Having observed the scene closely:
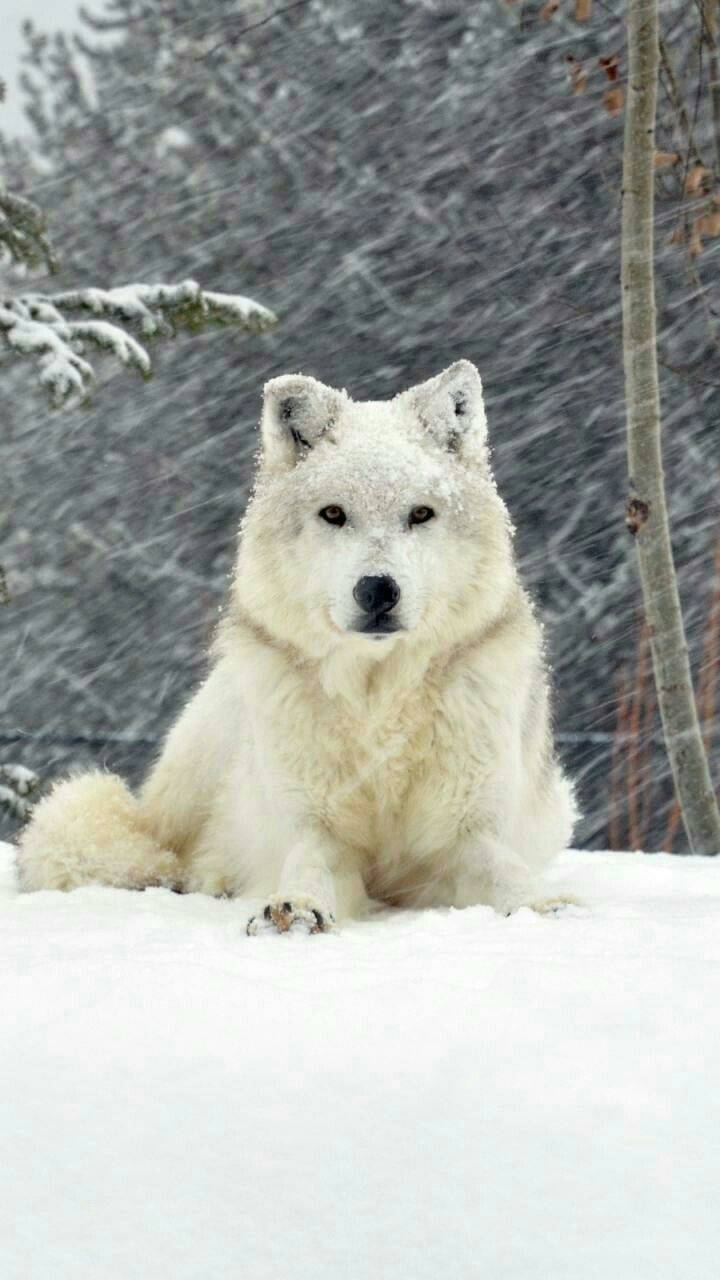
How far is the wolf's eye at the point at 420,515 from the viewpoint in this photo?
3.35m

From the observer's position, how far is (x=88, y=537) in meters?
13.5

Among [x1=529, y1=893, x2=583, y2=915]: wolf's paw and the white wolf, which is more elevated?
the white wolf

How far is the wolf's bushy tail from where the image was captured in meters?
3.71

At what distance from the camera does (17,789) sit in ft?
22.4

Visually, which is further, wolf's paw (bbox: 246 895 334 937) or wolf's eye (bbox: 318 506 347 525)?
wolf's eye (bbox: 318 506 347 525)

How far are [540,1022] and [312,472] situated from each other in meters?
1.78

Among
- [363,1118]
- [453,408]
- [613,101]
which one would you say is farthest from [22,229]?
[363,1118]

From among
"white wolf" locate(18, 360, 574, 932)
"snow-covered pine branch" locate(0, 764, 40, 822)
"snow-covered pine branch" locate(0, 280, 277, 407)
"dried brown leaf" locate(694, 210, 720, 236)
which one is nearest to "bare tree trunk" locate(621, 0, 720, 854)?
"dried brown leaf" locate(694, 210, 720, 236)

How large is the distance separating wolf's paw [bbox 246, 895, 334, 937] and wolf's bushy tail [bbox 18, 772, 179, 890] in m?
0.86

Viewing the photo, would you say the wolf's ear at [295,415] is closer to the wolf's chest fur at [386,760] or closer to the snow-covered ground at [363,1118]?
the wolf's chest fur at [386,760]

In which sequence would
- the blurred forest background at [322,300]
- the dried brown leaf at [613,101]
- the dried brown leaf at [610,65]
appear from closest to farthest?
1. the dried brown leaf at [610,65]
2. the dried brown leaf at [613,101]
3. the blurred forest background at [322,300]

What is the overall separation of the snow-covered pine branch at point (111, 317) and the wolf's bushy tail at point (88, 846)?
237 centimetres

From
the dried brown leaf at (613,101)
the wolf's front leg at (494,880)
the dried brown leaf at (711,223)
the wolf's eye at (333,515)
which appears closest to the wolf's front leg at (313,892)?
the wolf's front leg at (494,880)

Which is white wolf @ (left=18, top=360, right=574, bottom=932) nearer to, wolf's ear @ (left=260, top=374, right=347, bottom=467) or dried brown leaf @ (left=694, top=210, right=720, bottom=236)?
wolf's ear @ (left=260, top=374, right=347, bottom=467)
